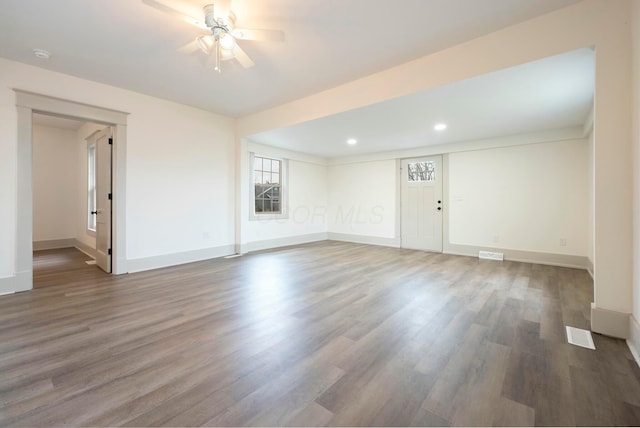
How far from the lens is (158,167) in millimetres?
4574

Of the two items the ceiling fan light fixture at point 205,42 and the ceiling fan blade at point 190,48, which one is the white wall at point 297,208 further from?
the ceiling fan light fixture at point 205,42

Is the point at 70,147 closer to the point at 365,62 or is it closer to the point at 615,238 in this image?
the point at 365,62

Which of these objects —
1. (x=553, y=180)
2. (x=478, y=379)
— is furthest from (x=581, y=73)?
(x=478, y=379)

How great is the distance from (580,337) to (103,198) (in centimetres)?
639

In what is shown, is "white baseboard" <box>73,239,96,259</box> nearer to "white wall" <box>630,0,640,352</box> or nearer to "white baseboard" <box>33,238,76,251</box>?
"white baseboard" <box>33,238,76,251</box>

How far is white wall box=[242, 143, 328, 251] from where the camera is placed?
638cm

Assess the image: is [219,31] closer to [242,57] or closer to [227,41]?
[227,41]

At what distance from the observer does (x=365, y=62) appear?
3.25 m

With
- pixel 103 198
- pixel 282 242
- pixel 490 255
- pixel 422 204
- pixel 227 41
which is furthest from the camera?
pixel 282 242

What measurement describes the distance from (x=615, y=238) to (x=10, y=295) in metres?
6.27

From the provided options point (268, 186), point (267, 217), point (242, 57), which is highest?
point (242, 57)

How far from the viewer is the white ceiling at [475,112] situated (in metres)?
2.84

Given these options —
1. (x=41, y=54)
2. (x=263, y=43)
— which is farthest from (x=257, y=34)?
(x=41, y=54)

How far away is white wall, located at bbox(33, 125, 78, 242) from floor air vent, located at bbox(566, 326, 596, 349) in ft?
31.5
